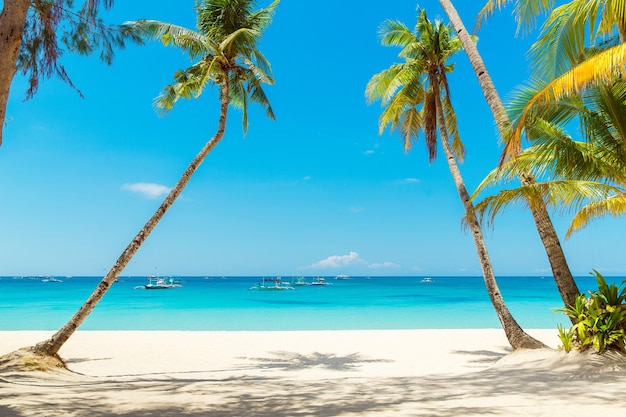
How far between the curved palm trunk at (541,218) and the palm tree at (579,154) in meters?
0.45

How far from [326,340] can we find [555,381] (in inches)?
353

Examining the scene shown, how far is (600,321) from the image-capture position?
6941 millimetres

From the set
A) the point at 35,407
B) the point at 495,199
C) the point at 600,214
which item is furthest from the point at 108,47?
the point at 600,214

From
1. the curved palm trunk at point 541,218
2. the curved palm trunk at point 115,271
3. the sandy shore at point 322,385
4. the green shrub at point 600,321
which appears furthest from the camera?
the curved palm trunk at point 115,271

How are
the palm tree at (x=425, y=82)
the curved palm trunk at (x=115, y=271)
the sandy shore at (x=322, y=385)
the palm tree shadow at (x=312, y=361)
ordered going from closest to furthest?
1. the sandy shore at (x=322, y=385)
2. the curved palm trunk at (x=115, y=271)
3. the palm tree shadow at (x=312, y=361)
4. the palm tree at (x=425, y=82)

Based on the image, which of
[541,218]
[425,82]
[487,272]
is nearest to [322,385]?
[541,218]

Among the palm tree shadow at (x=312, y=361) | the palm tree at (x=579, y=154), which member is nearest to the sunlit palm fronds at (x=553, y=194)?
the palm tree at (x=579, y=154)

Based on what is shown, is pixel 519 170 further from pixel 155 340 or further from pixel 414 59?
pixel 155 340

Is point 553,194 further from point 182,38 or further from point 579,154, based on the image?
point 182,38

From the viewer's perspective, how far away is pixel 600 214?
8.30 meters

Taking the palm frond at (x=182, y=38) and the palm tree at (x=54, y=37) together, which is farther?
the palm frond at (x=182, y=38)

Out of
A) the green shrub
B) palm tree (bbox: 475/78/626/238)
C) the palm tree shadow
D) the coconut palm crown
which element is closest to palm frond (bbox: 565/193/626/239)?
palm tree (bbox: 475/78/626/238)

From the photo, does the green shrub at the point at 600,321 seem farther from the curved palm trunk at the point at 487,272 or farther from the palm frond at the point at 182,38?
the palm frond at the point at 182,38

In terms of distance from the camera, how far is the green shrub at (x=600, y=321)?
22.2ft
